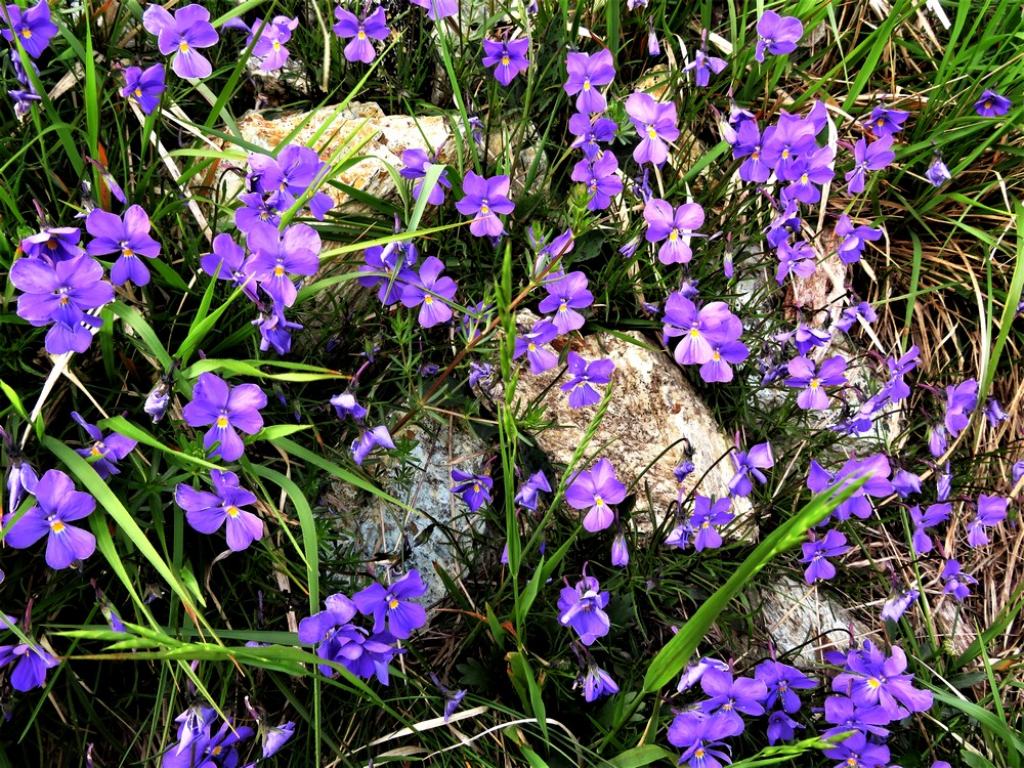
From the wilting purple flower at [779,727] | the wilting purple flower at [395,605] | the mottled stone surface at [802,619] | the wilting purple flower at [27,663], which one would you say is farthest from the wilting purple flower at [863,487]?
the wilting purple flower at [27,663]

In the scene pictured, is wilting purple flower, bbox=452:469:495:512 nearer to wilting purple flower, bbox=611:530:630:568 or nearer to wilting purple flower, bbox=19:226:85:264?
wilting purple flower, bbox=611:530:630:568

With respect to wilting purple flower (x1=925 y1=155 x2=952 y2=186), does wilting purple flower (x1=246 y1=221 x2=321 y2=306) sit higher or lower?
higher

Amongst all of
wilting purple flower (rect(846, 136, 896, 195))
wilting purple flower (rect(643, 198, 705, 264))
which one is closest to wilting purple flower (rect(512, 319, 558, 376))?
wilting purple flower (rect(643, 198, 705, 264))

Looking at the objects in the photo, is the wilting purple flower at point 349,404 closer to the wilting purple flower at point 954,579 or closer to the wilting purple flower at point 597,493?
the wilting purple flower at point 597,493

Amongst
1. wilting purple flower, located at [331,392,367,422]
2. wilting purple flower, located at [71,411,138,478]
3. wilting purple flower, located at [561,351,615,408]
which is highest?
wilting purple flower, located at [331,392,367,422]

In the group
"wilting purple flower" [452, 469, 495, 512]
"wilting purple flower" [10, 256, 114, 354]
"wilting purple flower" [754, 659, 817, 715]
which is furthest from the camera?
"wilting purple flower" [452, 469, 495, 512]

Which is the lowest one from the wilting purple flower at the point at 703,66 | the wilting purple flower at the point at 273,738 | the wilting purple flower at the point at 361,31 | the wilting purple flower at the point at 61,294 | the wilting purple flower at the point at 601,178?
the wilting purple flower at the point at 273,738

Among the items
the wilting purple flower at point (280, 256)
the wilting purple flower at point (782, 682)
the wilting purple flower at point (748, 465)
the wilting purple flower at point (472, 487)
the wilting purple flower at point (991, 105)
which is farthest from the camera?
the wilting purple flower at point (991, 105)

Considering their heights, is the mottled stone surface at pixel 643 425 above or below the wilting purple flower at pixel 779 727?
above
